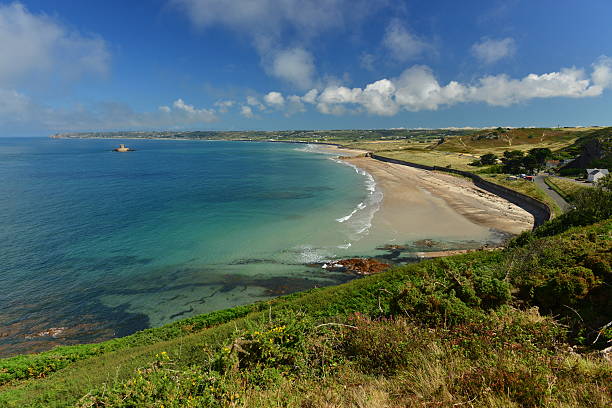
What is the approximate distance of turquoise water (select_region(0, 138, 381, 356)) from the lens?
1944cm

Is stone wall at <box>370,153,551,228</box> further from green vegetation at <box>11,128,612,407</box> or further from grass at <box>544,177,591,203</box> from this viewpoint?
green vegetation at <box>11,128,612,407</box>

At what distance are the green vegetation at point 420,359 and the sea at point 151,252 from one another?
9.78 metres

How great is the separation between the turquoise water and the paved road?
77.5 feet

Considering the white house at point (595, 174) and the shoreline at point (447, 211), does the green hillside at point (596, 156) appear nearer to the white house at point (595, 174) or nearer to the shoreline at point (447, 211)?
the white house at point (595, 174)

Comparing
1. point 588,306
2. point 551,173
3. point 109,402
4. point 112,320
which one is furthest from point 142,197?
point 551,173

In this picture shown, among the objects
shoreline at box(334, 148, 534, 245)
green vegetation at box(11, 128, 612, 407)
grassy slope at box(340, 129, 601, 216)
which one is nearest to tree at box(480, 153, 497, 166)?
grassy slope at box(340, 129, 601, 216)

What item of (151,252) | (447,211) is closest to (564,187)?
(447,211)

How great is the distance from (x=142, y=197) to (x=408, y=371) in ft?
184

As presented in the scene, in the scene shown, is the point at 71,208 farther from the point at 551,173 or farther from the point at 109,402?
the point at 551,173

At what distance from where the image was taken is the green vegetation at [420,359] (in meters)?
4.54

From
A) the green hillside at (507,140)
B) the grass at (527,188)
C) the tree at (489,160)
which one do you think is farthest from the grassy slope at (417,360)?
the green hillside at (507,140)

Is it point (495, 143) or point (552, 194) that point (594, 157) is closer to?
point (552, 194)

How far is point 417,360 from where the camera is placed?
559 centimetres

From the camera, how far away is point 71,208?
43.9 meters
